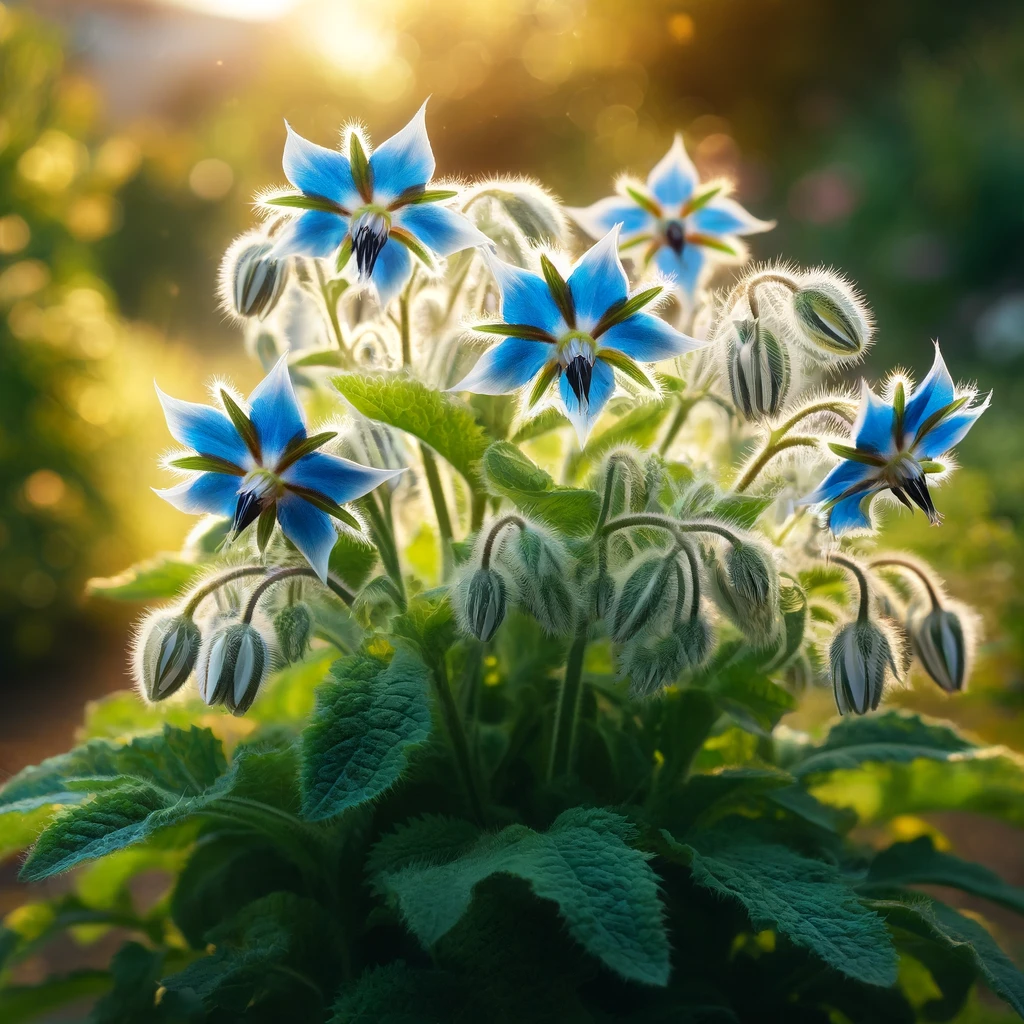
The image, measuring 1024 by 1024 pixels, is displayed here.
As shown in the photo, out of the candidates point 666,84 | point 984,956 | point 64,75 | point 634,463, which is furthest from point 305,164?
A: point 666,84

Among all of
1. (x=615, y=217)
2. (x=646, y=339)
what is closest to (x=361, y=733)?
(x=646, y=339)

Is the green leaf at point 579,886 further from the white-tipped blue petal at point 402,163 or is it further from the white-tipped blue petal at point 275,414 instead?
the white-tipped blue petal at point 402,163

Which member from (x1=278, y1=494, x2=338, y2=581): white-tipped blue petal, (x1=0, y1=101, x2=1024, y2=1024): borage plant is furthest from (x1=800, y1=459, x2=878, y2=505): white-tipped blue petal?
(x1=278, y1=494, x2=338, y2=581): white-tipped blue petal

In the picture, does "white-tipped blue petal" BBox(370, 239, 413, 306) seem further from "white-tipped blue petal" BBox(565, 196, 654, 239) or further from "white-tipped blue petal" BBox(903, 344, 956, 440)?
"white-tipped blue petal" BBox(903, 344, 956, 440)

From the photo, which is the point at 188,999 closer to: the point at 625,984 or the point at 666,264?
the point at 625,984

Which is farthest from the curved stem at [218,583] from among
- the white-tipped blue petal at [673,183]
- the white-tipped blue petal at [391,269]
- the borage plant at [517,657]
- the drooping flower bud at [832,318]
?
the white-tipped blue petal at [673,183]

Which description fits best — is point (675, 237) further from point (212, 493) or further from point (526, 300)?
point (212, 493)
